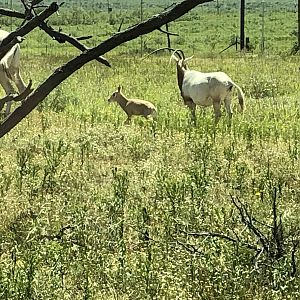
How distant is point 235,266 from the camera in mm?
4746

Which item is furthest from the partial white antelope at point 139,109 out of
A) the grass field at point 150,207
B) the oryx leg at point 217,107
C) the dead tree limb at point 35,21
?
the dead tree limb at point 35,21

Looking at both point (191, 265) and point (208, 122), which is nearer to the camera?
point (191, 265)

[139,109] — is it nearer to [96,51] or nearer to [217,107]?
[217,107]

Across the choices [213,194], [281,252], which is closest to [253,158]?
[213,194]

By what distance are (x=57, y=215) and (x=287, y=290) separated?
2448 mm

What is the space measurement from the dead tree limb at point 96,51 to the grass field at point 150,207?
3.68 ft

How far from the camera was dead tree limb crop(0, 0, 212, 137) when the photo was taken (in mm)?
3732

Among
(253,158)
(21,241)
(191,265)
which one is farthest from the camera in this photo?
(253,158)

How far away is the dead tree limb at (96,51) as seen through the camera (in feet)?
12.2

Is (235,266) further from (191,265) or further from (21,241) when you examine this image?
(21,241)

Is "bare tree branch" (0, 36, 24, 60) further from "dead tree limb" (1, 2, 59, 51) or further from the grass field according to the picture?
the grass field

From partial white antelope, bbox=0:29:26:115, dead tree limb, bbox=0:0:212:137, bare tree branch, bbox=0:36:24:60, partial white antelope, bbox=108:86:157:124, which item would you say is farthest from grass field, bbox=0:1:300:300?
bare tree branch, bbox=0:36:24:60

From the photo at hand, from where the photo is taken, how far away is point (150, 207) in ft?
21.5

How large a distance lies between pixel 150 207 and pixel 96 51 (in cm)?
292
